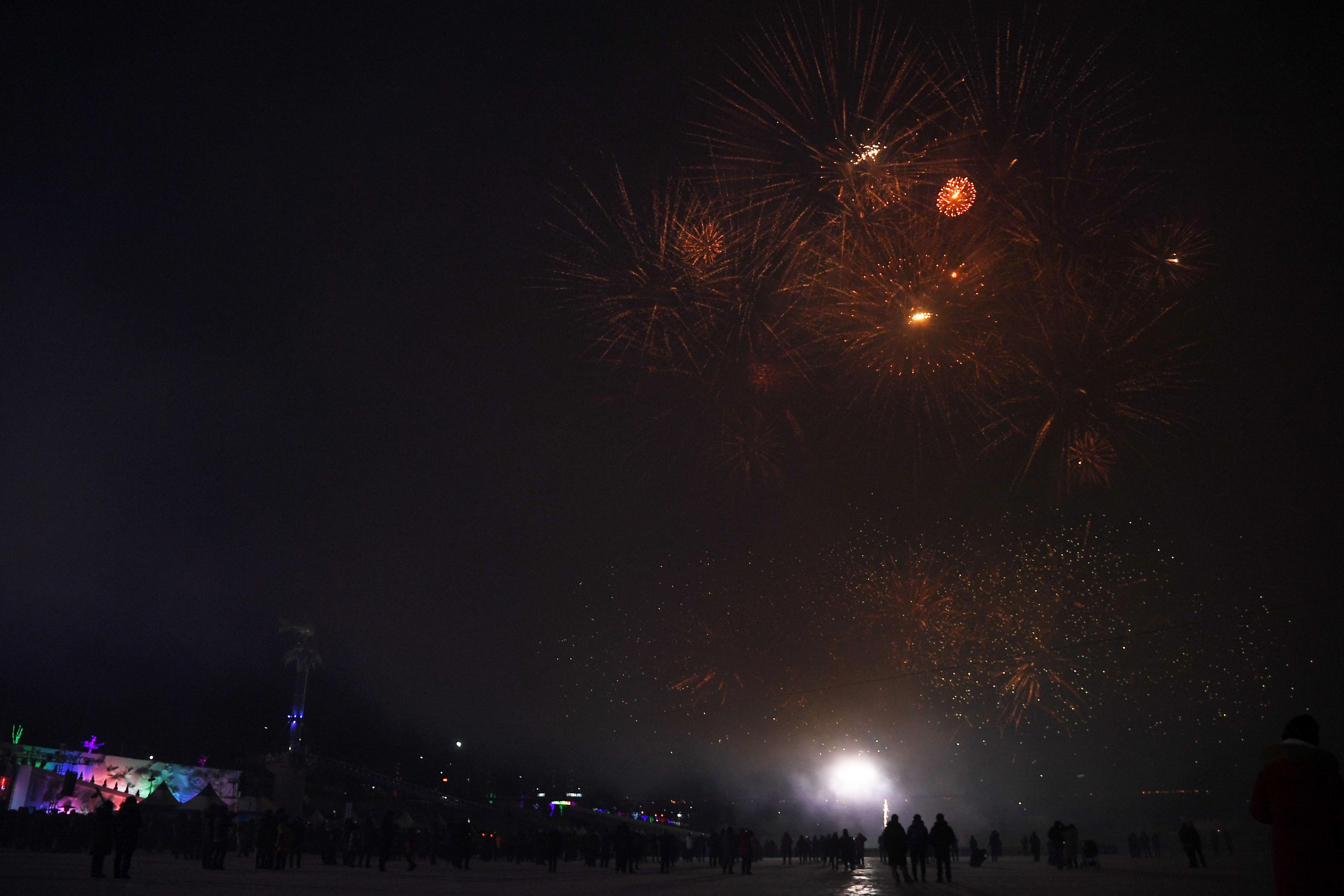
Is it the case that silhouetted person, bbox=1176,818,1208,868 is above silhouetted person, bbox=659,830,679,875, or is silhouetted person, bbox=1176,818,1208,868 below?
above

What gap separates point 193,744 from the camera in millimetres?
75625

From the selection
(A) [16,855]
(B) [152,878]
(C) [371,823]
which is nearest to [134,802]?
(B) [152,878]

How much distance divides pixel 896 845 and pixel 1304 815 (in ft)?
40.9

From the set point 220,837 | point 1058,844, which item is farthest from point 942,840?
point 220,837

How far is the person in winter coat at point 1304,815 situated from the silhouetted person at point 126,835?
13117mm

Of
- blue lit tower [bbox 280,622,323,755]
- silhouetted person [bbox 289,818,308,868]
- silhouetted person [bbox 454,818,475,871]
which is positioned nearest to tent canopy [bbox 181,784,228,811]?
silhouetted person [bbox 289,818,308,868]

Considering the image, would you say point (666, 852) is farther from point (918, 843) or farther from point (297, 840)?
point (297, 840)

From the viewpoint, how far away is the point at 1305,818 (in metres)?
4.13

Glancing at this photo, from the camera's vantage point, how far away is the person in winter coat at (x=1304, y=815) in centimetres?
406

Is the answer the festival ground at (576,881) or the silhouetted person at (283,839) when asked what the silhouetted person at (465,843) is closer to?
the festival ground at (576,881)

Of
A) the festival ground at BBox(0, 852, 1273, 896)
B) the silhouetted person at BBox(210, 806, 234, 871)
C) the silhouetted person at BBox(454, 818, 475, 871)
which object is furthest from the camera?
the silhouetted person at BBox(454, 818, 475, 871)

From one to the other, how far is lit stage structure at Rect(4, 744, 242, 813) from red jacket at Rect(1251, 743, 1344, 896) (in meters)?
39.9

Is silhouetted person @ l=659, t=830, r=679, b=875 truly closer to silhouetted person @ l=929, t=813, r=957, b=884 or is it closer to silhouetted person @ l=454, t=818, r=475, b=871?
silhouetted person @ l=454, t=818, r=475, b=871

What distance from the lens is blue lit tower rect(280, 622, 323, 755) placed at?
3295 inches
